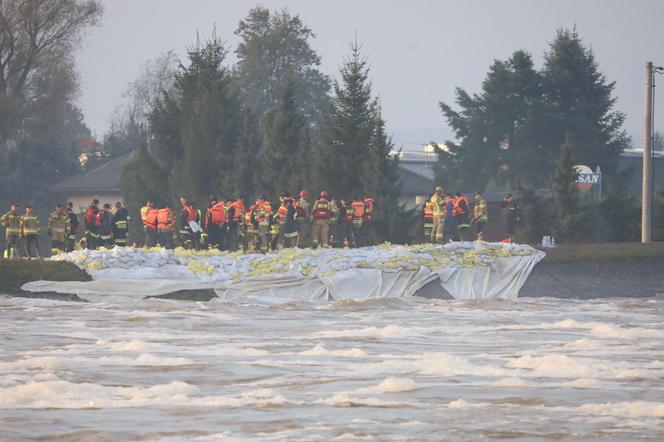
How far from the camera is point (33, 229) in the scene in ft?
116

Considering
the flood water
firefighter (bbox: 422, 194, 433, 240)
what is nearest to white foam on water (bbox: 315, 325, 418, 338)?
the flood water

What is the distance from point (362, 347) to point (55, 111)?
54666mm

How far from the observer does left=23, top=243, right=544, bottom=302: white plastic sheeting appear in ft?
85.4

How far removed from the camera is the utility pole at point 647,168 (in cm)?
3469

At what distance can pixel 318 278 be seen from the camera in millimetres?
26266

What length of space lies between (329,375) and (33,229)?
73.5 ft

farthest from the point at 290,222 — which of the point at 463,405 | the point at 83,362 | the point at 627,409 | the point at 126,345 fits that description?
the point at 627,409

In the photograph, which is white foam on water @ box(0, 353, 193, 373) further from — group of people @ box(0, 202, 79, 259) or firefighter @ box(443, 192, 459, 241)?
group of people @ box(0, 202, 79, 259)

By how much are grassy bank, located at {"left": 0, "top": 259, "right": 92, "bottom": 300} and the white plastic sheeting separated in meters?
0.20

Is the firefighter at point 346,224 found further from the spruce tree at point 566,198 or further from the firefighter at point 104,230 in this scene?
the spruce tree at point 566,198

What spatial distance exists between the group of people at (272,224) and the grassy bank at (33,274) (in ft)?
24.7

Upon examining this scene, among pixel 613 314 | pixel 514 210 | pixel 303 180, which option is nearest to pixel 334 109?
pixel 303 180

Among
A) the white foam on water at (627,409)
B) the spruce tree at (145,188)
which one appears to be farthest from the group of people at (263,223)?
the white foam on water at (627,409)

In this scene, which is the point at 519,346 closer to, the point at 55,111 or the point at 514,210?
the point at 514,210
